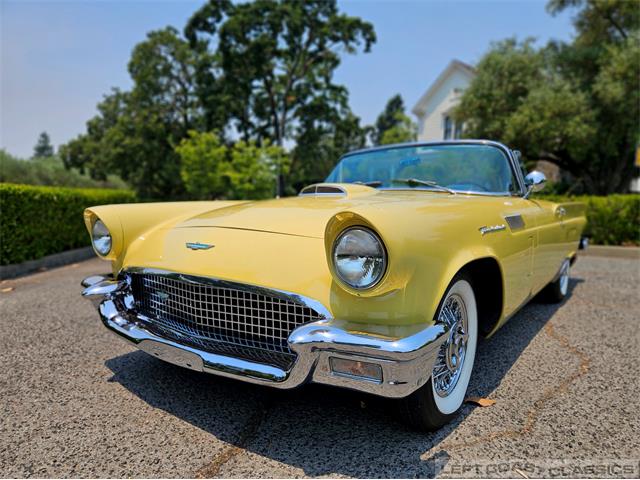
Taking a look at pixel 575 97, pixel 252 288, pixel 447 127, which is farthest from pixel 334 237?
pixel 447 127

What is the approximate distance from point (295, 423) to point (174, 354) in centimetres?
64

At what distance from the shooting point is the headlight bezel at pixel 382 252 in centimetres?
166

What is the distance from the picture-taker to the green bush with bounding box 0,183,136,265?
18.3ft

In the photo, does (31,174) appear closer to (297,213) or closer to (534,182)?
(297,213)

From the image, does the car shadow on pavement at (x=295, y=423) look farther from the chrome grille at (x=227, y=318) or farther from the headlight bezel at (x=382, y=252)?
the headlight bezel at (x=382, y=252)

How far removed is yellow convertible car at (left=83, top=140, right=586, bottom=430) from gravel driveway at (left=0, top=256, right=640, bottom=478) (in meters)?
0.23

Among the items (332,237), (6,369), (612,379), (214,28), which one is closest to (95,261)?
(6,369)

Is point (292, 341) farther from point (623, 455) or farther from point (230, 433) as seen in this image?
point (623, 455)

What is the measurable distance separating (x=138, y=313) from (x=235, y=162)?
14.2m

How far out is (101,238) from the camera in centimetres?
274

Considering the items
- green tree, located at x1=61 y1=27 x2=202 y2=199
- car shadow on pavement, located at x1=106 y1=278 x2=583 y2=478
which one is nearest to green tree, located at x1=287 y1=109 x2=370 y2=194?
green tree, located at x1=61 y1=27 x2=202 y2=199

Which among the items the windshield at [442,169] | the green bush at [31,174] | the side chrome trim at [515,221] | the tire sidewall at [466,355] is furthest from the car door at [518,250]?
the green bush at [31,174]

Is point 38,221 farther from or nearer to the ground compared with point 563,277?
farther from the ground

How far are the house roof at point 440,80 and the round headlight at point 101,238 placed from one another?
18.8 metres
